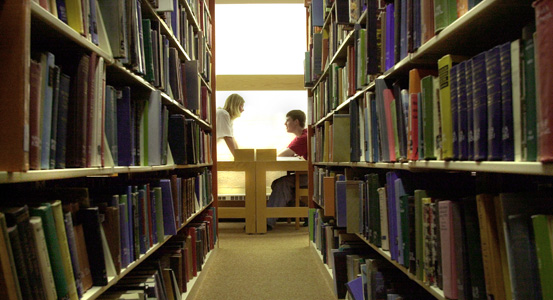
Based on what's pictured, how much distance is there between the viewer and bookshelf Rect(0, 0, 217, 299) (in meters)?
0.71

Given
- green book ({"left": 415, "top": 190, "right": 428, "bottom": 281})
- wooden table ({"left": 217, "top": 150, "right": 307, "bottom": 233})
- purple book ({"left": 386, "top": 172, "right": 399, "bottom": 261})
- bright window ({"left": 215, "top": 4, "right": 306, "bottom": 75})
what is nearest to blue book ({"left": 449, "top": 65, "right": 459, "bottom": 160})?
green book ({"left": 415, "top": 190, "right": 428, "bottom": 281})

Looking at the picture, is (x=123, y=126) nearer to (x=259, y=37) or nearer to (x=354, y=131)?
Answer: (x=354, y=131)

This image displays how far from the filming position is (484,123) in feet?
2.57

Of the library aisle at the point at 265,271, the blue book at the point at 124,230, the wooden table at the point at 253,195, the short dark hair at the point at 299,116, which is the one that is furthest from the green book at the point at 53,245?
the short dark hair at the point at 299,116

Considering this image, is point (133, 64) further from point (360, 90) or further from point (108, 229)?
point (360, 90)

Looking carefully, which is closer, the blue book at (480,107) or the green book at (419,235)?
the blue book at (480,107)

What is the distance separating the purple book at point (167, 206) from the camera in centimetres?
173

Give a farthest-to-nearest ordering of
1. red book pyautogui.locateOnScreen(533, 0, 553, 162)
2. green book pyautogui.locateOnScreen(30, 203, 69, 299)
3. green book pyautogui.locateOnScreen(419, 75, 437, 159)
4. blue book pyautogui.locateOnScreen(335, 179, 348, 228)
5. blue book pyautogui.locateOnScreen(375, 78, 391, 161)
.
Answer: blue book pyautogui.locateOnScreen(335, 179, 348, 228), blue book pyautogui.locateOnScreen(375, 78, 391, 161), green book pyautogui.locateOnScreen(419, 75, 437, 159), green book pyautogui.locateOnScreen(30, 203, 69, 299), red book pyautogui.locateOnScreen(533, 0, 553, 162)

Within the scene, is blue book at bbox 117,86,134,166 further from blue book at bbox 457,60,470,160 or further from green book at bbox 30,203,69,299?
blue book at bbox 457,60,470,160

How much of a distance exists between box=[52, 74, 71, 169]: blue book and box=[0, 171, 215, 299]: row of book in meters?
0.10

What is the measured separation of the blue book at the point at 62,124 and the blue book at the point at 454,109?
0.90 m

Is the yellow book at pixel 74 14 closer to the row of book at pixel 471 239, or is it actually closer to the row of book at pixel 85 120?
the row of book at pixel 85 120

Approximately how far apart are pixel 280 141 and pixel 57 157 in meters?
4.40

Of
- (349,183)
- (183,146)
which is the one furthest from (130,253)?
(349,183)
